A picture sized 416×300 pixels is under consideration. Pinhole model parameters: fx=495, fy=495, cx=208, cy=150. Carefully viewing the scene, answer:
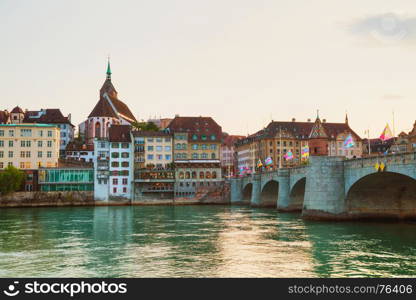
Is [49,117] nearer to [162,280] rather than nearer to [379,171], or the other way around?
[379,171]

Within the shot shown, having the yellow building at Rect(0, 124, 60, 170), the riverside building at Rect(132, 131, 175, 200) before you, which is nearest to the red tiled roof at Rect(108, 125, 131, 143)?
the riverside building at Rect(132, 131, 175, 200)

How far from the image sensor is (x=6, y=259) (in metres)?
31.2

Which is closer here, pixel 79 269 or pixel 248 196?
pixel 79 269

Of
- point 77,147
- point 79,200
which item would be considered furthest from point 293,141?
point 79,200

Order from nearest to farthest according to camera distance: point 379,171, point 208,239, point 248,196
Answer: point 208,239 → point 379,171 → point 248,196

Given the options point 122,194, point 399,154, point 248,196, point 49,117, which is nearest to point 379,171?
point 399,154

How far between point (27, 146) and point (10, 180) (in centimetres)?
1487

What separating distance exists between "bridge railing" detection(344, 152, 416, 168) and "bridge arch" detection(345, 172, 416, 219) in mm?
2208

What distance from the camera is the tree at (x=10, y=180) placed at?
9950 centimetres

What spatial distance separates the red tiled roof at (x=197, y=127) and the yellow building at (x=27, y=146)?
29.1m

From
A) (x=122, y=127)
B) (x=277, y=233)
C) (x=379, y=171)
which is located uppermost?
(x=122, y=127)

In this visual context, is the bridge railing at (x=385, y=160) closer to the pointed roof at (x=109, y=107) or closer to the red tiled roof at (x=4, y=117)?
the red tiled roof at (x=4, y=117)

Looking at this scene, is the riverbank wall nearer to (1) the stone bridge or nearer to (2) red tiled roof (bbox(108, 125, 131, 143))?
(2) red tiled roof (bbox(108, 125, 131, 143))

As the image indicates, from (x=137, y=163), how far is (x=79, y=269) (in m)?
89.1
